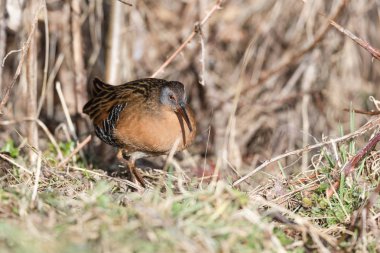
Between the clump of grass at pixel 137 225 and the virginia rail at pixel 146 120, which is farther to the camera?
Answer: the virginia rail at pixel 146 120

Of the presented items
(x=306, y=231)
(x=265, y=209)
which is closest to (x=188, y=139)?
(x=265, y=209)

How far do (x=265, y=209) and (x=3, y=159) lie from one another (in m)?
1.84

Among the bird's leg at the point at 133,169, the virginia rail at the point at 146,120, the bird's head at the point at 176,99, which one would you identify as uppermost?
the bird's head at the point at 176,99

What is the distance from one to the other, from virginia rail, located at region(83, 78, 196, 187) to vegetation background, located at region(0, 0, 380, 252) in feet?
0.79

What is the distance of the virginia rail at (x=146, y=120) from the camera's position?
184 inches

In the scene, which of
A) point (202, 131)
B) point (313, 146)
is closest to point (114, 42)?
point (202, 131)

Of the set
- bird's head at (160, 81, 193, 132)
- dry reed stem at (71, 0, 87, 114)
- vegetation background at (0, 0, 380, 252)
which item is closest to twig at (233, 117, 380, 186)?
vegetation background at (0, 0, 380, 252)

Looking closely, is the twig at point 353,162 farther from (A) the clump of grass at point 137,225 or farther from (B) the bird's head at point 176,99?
(B) the bird's head at point 176,99

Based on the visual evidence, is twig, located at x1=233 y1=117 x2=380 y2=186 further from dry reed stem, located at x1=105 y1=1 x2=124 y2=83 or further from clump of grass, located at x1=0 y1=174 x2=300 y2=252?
dry reed stem, located at x1=105 y1=1 x2=124 y2=83

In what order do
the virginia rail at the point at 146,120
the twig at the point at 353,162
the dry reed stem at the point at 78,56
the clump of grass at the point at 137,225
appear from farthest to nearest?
the dry reed stem at the point at 78,56 → the virginia rail at the point at 146,120 → the twig at the point at 353,162 → the clump of grass at the point at 137,225

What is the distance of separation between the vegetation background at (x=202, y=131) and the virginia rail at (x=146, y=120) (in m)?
0.24

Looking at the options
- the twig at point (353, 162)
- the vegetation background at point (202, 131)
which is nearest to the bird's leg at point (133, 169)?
the vegetation background at point (202, 131)

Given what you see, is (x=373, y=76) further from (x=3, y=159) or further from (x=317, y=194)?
(x=3, y=159)

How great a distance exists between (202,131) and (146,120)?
88.7 inches
